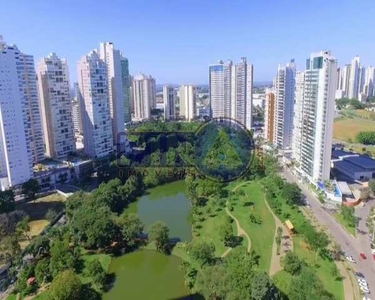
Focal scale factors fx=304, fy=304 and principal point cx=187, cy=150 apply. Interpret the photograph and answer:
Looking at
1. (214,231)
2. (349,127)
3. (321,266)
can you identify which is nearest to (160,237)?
A: (214,231)

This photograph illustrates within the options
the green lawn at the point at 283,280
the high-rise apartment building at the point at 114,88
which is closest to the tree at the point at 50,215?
the green lawn at the point at 283,280

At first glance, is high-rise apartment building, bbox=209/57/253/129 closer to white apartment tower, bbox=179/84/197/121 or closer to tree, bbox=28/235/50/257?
white apartment tower, bbox=179/84/197/121

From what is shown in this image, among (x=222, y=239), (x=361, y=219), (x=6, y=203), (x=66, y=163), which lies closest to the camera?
(x=222, y=239)

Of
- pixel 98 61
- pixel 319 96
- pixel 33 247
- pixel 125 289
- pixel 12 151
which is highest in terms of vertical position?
pixel 98 61

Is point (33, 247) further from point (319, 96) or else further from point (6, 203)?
point (319, 96)

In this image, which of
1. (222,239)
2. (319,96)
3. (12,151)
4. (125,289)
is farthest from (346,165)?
(12,151)

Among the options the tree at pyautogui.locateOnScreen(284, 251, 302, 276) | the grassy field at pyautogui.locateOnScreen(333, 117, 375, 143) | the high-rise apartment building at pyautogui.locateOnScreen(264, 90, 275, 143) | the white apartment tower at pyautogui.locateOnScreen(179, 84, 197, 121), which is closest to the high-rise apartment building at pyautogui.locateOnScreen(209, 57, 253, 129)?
the high-rise apartment building at pyautogui.locateOnScreen(264, 90, 275, 143)

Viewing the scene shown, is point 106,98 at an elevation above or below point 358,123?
above
